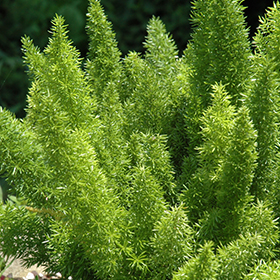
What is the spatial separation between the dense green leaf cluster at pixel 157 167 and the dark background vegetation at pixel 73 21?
279 centimetres

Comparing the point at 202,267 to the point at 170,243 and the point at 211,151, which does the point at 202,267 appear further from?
the point at 211,151

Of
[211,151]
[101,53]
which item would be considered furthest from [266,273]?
[101,53]

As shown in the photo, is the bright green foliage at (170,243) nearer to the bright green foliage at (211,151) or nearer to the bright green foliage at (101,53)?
the bright green foliage at (211,151)

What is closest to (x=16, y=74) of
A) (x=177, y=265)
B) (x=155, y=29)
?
(x=155, y=29)

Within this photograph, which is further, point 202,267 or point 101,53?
point 101,53

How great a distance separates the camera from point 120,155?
3.64ft

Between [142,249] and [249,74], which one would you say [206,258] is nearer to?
[142,249]

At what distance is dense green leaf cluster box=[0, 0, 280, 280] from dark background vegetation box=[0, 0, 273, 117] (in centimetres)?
279

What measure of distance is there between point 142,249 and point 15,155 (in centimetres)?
37

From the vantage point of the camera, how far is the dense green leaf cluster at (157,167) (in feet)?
2.97

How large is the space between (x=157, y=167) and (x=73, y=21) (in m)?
3.22

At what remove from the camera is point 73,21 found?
3951 mm

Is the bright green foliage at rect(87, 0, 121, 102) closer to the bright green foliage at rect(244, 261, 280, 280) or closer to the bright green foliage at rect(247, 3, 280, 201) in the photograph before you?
the bright green foliage at rect(247, 3, 280, 201)

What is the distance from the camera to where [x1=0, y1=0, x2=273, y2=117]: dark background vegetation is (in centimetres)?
389
